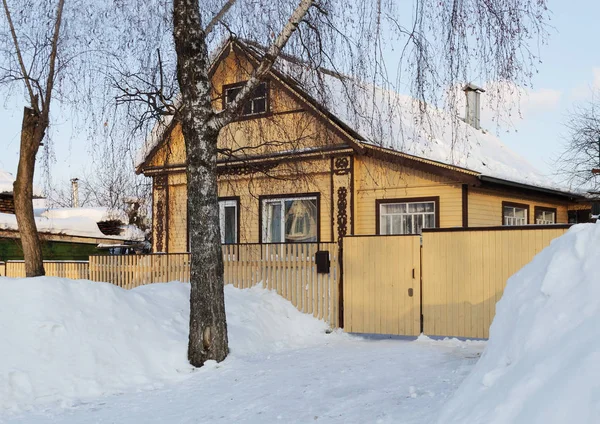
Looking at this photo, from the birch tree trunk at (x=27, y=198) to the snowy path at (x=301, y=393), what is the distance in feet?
17.9

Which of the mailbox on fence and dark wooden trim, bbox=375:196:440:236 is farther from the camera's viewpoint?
dark wooden trim, bbox=375:196:440:236

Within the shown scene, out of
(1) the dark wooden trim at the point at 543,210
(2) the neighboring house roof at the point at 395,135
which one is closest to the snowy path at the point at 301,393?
(2) the neighboring house roof at the point at 395,135

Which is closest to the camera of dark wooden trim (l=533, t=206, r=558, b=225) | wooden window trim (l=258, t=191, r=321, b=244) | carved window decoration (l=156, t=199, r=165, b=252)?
wooden window trim (l=258, t=191, r=321, b=244)

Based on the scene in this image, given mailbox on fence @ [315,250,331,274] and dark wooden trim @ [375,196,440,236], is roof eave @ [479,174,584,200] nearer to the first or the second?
dark wooden trim @ [375,196,440,236]

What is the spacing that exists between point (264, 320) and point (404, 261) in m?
2.65

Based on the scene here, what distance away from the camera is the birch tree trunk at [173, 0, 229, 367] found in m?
9.08

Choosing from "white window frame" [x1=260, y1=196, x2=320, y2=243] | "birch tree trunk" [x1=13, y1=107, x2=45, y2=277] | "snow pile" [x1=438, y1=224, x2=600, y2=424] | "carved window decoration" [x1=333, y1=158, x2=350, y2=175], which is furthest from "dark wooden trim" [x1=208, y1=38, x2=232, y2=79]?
"snow pile" [x1=438, y1=224, x2=600, y2=424]

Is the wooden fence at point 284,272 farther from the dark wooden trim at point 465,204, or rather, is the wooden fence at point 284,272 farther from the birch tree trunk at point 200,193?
the dark wooden trim at point 465,204

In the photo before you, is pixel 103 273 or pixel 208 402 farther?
pixel 103 273

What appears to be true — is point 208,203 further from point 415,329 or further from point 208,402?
point 415,329

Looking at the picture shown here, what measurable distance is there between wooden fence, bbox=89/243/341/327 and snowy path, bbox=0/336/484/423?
254 cm

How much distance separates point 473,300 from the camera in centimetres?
1077

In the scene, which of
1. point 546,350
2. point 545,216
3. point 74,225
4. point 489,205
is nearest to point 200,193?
point 546,350

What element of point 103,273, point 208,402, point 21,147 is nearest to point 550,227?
point 208,402
